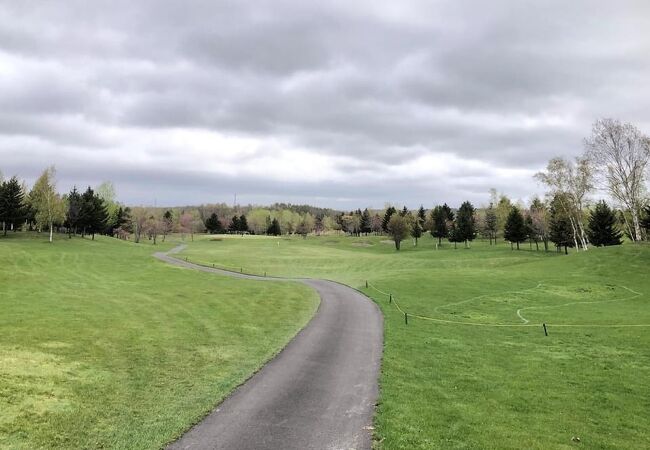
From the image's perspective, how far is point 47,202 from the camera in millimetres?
93188

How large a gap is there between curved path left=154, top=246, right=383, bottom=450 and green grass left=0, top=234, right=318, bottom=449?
883 millimetres

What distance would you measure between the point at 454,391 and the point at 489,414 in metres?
2.51

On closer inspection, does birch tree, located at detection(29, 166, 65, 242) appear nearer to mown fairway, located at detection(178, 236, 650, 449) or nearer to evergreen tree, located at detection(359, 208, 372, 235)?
mown fairway, located at detection(178, 236, 650, 449)

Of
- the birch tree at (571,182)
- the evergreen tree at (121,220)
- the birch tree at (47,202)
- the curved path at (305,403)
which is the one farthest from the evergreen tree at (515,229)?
the evergreen tree at (121,220)

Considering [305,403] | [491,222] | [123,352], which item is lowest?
[305,403]

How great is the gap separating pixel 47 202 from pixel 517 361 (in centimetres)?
9996

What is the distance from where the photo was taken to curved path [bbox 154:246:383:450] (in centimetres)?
1250

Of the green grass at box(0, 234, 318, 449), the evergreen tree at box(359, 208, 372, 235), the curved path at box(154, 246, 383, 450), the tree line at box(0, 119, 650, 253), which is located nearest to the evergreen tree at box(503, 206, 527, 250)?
the tree line at box(0, 119, 650, 253)

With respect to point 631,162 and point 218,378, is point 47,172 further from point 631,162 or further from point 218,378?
point 631,162

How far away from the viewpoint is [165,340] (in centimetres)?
2377

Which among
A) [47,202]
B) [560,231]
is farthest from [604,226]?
[47,202]

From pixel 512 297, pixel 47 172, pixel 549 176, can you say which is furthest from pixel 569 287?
pixel 47 172

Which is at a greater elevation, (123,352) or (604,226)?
(604,226)

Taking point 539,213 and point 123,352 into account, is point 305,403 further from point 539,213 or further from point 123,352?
point 539,213
